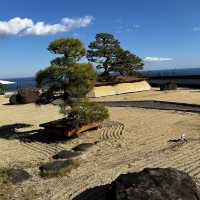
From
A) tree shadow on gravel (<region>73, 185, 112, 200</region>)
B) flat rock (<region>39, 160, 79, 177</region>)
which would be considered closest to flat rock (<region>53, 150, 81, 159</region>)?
flat rock (<region>39, 160, 79, 177</region>)

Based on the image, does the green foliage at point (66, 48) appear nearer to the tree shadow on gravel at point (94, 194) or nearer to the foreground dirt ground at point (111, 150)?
the foreground dirt ground at point (111, 150)

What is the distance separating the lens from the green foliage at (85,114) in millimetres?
17344

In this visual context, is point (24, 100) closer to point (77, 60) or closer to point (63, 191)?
point (77, 60)

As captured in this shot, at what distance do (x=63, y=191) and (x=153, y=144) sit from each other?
17.8 ft

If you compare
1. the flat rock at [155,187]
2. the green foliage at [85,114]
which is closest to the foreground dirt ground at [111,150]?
the green foliage at [85,114]

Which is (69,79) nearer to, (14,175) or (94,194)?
(14,175)

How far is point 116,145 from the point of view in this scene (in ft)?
48.5

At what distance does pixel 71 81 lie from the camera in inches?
718

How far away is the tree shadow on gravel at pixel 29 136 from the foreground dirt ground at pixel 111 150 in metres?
0.05

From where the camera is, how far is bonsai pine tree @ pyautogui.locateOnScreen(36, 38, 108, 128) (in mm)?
17750

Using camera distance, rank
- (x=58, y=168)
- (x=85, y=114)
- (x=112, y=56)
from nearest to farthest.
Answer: (x=58, y=168) → (x=85, y=114) → (x=112, y=56)

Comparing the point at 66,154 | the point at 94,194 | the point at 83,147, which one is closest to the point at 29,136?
the point at 83,147

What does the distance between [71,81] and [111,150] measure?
5.18 metres

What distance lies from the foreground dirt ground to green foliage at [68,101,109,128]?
1.93ft
